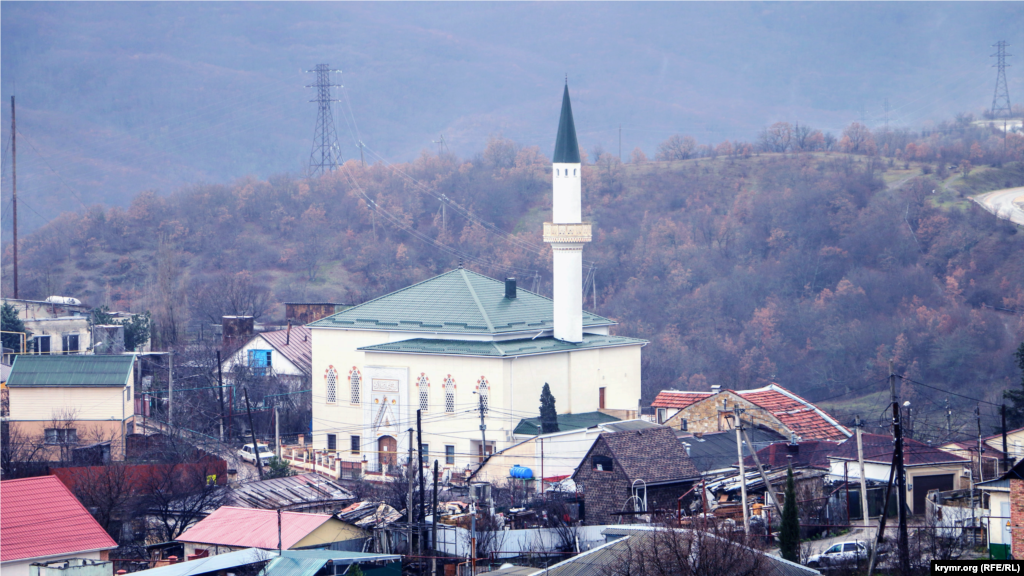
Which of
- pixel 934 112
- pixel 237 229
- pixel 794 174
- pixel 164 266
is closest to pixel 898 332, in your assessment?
pixel 794 174

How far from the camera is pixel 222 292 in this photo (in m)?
98.2

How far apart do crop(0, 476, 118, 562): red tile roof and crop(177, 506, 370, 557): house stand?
200 centimetres

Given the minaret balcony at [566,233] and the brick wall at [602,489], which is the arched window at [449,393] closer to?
the minaret balcony at [566,233]

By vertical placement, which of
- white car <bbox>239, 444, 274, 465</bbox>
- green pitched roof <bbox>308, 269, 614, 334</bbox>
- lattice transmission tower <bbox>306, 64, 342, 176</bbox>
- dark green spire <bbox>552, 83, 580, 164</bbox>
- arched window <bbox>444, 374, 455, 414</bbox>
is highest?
lattice transmission tower <bbox>306, 64, 342, 176</bbox>

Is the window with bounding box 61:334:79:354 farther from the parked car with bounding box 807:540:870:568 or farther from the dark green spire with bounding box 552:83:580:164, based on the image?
the parked car with bounding box 807:540:870:568

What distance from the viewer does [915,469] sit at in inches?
1384

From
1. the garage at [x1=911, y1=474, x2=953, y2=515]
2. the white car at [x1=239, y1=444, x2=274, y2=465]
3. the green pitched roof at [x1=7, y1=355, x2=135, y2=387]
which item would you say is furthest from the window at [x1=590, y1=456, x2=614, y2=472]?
the green pitched roof at [x1=7, y1=355, x2=135, y2=387]

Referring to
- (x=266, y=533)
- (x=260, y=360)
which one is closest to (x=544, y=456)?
(x=266, y=533)

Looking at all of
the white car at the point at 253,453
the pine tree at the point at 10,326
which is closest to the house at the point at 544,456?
the white car at the point at 253,453

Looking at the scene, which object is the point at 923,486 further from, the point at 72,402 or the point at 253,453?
the point at 72,402

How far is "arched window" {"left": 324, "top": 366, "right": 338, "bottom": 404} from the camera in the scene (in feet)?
164

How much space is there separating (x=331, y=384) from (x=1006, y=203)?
2814 inches

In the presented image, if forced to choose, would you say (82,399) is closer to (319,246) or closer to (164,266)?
(164,266)

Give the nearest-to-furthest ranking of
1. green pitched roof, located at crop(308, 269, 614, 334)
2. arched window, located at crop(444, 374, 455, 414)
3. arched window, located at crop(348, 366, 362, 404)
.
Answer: arched window, located at crop(444, 374, 455, 414)
green pitched roof, located at crop(308, 269, 614, 334)
arched window, located at crop(348, 366, 362, 404)
